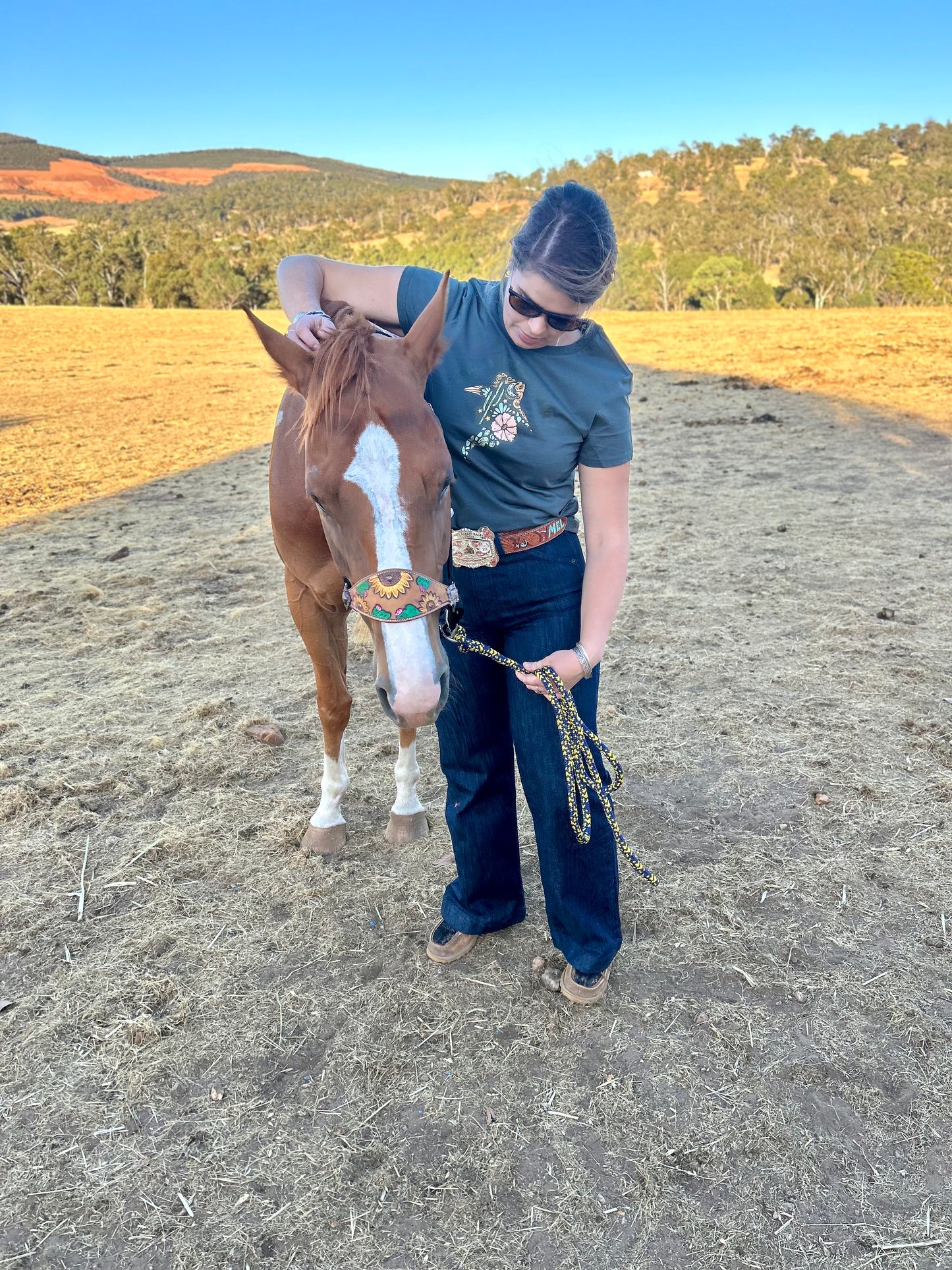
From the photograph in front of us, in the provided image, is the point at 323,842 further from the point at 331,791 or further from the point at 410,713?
the point at 410,713

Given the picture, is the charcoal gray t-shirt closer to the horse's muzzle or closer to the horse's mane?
the horse's mane

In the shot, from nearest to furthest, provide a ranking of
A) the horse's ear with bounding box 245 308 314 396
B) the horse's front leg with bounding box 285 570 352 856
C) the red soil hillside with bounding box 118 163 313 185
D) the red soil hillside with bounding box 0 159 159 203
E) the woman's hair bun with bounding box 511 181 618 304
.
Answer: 1. the woman's hair bun with bounding box 511 181 618 304
2. the horse's ear with bounding box 245 308 314 396
3. the horse's front leg with bounding box 285 570 352 856
4. the red soil hillside with bounding box 0 159 159 203
5. the red soil hillside with bounding box 118 163 313 185

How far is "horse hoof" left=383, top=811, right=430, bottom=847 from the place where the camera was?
3.09 m

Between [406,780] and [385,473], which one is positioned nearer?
[385,473]

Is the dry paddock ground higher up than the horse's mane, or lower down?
lower down

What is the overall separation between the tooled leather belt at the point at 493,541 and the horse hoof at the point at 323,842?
153cm

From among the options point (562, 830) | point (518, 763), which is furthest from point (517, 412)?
point (562, 830)

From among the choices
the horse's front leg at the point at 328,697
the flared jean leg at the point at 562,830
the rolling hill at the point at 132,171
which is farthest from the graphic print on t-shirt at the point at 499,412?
the rolling hill at the point at 132,171

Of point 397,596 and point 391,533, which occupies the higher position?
point 391,533

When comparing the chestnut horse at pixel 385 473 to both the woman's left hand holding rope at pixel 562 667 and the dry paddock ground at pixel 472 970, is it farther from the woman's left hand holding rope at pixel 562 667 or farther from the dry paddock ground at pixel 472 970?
the dry paddock ground at pixel 472 970

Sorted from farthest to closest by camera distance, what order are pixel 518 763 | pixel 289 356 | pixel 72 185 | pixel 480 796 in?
pixel 72 185
pixel 480 796
pixel 518 763
pixel 289 356

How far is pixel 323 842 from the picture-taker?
3.03 metres

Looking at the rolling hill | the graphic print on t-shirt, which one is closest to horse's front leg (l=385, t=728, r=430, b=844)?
the graphic print on t-shirt

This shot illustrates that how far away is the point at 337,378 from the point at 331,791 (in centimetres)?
184
